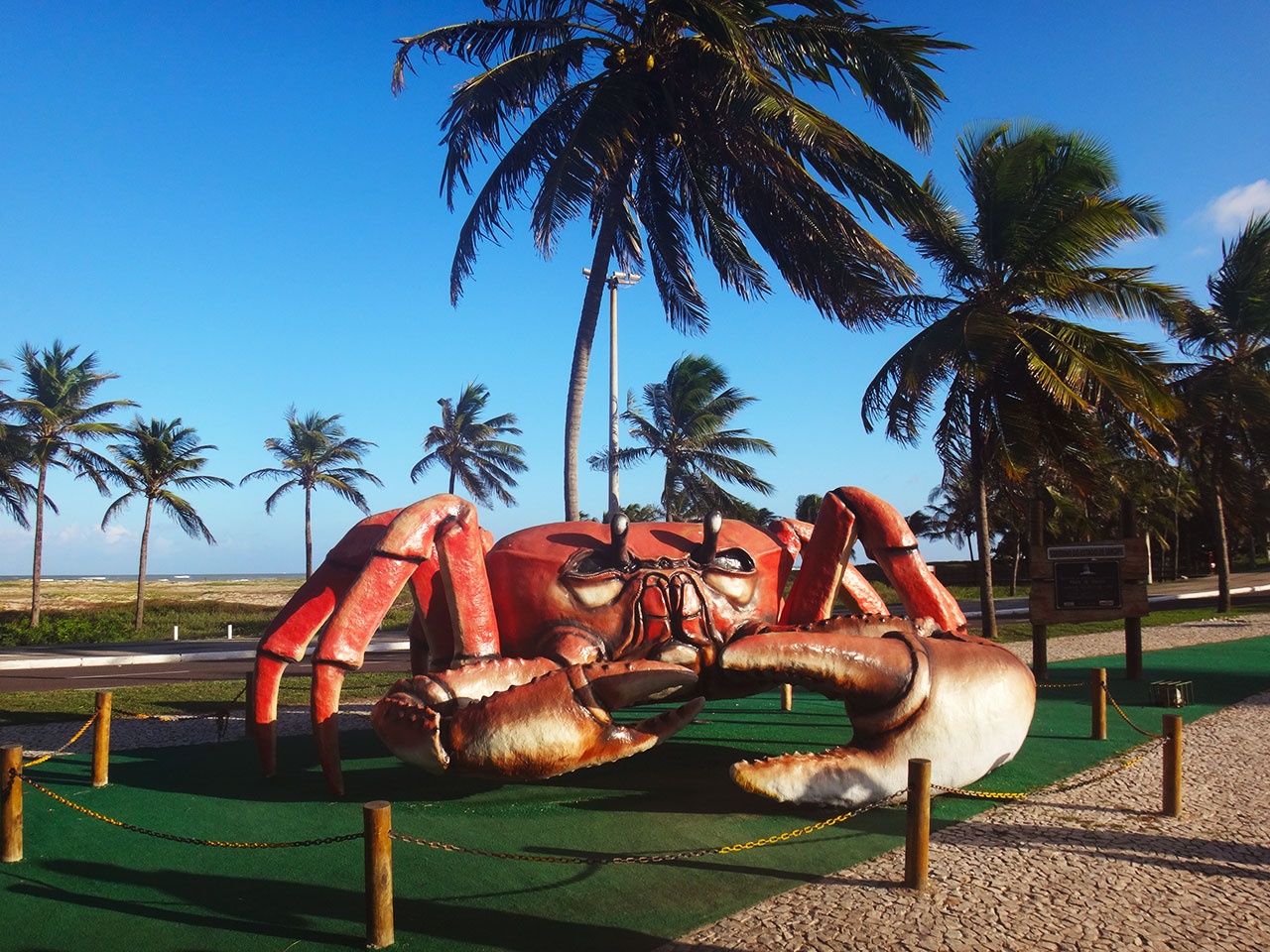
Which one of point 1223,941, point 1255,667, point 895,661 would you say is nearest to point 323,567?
point 895,661

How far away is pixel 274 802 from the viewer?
240 inches

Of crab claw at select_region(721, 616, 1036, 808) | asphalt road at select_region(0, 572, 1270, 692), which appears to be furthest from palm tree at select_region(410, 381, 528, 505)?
crab claw at select_region(721, 616, 1036, 808)

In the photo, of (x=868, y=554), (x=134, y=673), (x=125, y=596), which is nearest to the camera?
(x=868, y=554)

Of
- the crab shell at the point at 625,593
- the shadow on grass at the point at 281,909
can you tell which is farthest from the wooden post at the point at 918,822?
the shadow on grass at the point at 281,909

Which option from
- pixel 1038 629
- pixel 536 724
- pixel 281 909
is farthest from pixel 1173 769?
pixel 1038 629

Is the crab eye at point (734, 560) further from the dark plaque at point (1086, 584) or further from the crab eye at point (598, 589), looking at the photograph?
the dark plaque at point (1086, 584)

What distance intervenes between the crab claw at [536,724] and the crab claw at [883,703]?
51 cm

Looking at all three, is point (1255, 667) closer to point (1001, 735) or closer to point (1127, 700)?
point (1127, 700)

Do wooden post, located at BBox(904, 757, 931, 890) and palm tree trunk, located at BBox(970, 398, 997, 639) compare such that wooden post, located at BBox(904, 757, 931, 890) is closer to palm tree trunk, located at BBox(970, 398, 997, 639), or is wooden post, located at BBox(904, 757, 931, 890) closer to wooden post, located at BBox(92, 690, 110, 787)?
wooden post, located at BBox(92, 690, 110, 787)

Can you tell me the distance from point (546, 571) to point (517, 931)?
6.85 ft

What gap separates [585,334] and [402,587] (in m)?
7.93

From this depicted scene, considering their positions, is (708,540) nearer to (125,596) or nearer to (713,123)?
(713,123)

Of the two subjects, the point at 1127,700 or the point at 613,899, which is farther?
the point at 1127,700

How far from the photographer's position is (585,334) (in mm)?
12672
